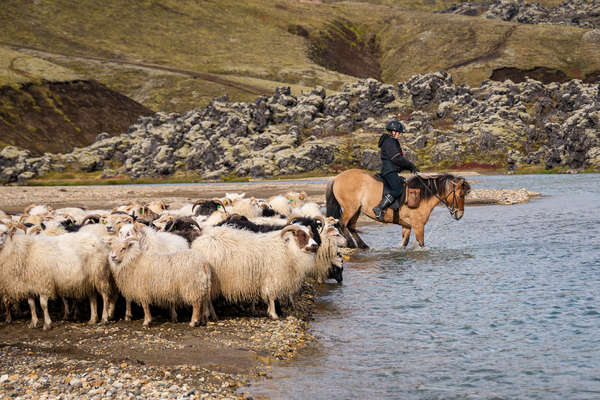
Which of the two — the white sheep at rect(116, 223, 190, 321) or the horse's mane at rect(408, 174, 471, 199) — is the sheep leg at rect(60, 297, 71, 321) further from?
the horse's mane at rect(408, 174, 471, 199)

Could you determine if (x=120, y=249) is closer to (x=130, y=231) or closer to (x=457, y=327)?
(x=130, y=231)

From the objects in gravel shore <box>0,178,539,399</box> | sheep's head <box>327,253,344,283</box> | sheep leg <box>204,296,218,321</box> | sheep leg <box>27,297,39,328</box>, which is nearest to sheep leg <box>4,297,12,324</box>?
gravel shore <box>0,178,539,399</box>

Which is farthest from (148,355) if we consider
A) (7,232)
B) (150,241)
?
(7,232)

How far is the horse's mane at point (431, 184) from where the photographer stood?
1909 centimetres

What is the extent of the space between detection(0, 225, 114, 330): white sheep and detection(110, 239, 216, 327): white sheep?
552 millimetres

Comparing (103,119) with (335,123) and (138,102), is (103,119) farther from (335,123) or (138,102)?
(335,123)

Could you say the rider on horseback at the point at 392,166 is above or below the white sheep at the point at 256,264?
above

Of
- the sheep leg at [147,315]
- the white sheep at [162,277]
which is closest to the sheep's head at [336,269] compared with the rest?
the white sheep at [162,277]

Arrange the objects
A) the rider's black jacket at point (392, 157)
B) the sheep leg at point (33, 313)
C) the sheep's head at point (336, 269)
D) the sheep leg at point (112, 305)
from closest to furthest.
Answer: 1. the sheep leg at point (33, 313)
2. the sheep leg at point (112, 305)
3. the sheep's head at point (336, 269)
4. the rider's black jacket at point (392, 157)

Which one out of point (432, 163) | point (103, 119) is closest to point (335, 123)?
point (432, 163)

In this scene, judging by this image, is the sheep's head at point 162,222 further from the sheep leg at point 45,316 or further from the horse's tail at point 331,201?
the horse's tail at point 331,201

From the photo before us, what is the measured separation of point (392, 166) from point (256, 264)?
8.69 m

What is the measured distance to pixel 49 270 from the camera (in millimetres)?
10867

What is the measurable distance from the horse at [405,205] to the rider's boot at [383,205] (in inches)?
10.2
